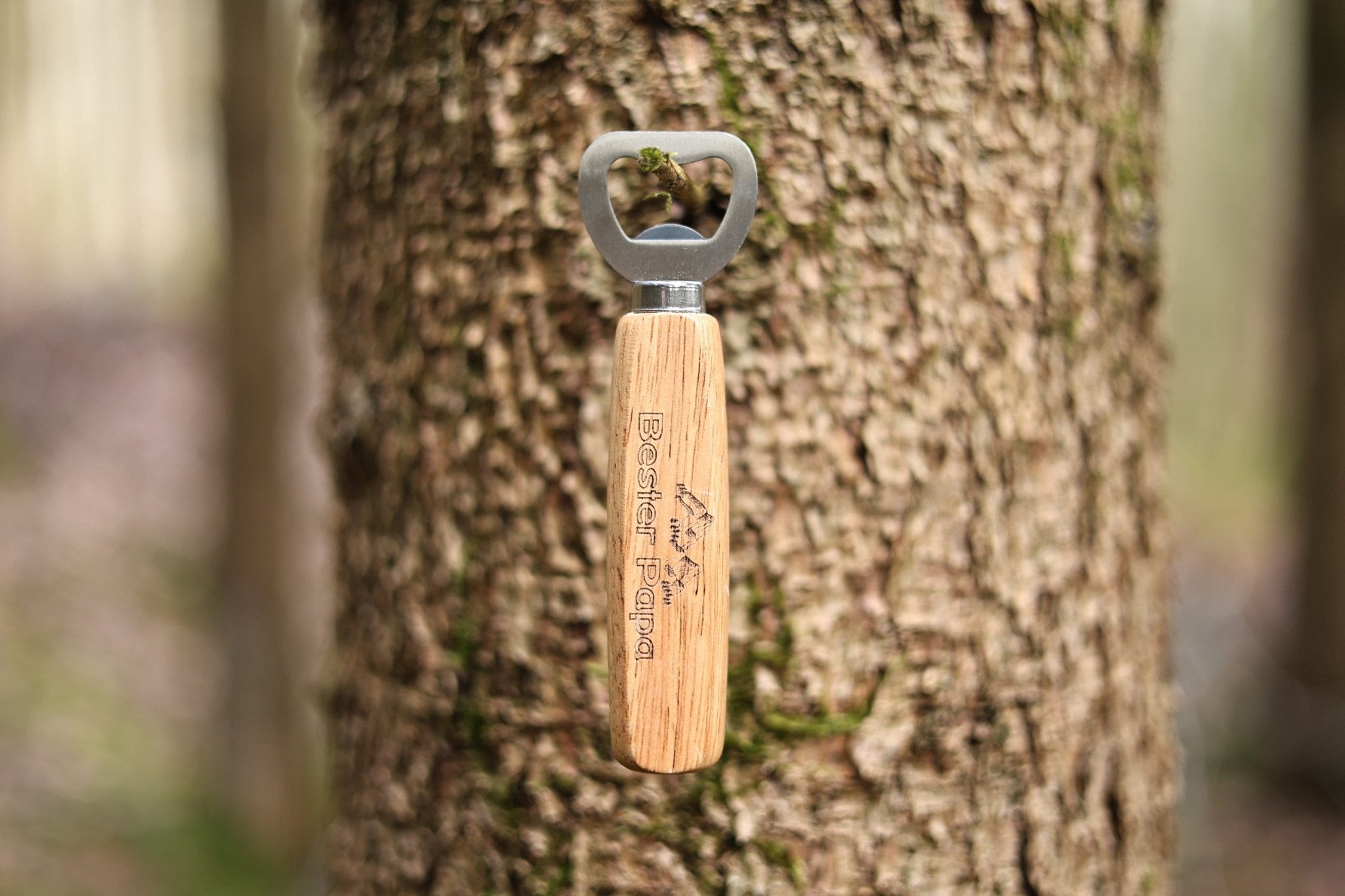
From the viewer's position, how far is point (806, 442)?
3.99 ft

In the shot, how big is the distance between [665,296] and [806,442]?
0.28 meters

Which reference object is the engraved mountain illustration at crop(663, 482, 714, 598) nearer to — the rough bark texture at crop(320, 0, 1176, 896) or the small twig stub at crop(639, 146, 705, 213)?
the rough bark texture at crop(320, 0, 1176, 896)

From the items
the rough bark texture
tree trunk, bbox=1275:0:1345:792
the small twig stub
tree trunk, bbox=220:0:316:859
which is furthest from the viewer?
tree trunk, bbox=1275:0:1345:792

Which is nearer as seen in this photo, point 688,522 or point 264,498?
point 688,522

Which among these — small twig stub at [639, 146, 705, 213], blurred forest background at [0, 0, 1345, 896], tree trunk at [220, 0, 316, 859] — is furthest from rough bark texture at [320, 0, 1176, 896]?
tree trunk at [220, 0, 316, 859]

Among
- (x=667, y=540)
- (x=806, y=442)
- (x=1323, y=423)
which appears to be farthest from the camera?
(x=1323, y=423)

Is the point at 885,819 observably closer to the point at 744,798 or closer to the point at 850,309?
the point at 744,798

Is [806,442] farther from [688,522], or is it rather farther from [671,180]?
[671,180]

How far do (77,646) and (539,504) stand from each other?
5.99 metres

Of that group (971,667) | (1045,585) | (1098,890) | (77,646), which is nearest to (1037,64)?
(1045,585)

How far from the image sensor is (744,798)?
1.21 m

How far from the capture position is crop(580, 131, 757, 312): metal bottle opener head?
1.04 metres

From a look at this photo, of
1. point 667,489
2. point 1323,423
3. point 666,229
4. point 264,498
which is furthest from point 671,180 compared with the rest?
point 1323,423

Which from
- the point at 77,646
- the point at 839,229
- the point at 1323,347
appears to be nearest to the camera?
the point at 839,229
